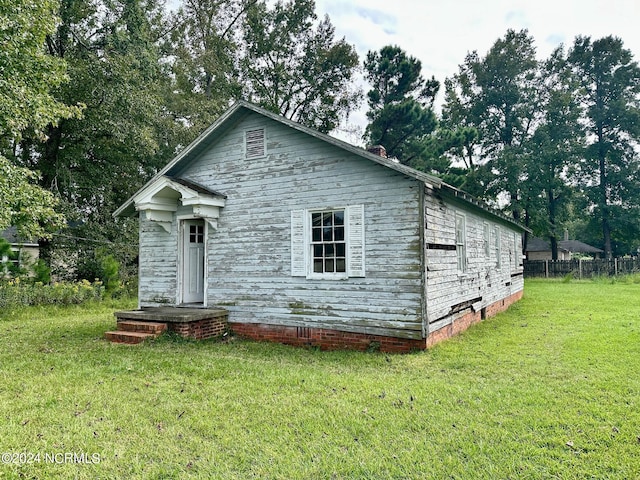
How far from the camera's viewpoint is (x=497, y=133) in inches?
1475

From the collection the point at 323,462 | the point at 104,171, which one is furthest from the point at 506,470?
the point at 104,171

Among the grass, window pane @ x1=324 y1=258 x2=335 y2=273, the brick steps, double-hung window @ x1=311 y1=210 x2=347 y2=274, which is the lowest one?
the grass

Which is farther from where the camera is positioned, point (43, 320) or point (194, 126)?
point (194, 126)

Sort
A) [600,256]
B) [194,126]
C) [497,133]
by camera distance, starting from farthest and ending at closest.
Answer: [600,256]
[497,133]
[194,126]

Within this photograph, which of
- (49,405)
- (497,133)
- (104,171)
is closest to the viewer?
(49,405)

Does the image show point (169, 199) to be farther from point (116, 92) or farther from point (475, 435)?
point (116, 92)

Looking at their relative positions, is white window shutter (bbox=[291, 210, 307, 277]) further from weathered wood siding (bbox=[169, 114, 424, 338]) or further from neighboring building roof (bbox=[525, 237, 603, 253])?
neighboring building roof (bbox=[525, 237, 603, 253])

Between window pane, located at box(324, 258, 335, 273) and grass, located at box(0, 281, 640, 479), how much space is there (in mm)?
1629

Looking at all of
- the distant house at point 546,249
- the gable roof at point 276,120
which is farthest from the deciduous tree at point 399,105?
the distant house at point 546,249

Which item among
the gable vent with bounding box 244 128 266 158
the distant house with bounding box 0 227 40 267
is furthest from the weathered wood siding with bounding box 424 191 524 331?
the distant house with bounding box 0 227 40 267

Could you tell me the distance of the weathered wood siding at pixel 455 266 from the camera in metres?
7.95

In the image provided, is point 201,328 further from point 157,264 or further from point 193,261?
point 157,264

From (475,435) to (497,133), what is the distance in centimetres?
3817

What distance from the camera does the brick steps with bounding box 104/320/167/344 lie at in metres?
8.55
